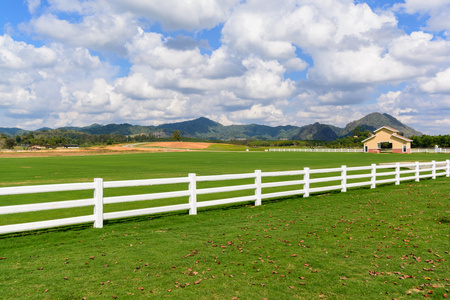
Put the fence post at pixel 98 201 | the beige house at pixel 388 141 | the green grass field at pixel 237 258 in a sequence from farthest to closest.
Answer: the beige house at pixel 388 141
the fence post at pixel 98 201
the green grass field at pixel 237 258

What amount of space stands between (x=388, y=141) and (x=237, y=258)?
89932 mm

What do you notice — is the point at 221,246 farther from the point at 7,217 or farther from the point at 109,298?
the point at 7,217

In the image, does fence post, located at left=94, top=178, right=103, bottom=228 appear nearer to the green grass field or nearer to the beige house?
the green grass field

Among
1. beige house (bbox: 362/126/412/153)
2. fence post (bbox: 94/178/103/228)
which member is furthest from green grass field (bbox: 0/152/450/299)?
beige house (bbox: 362/126/412/153)

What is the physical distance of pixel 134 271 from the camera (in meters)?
5.94

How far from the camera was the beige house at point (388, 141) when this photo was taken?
82.3 m

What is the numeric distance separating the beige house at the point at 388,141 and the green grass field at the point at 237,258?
266 ft

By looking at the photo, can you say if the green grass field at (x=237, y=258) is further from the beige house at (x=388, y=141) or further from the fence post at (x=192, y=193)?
the beige house at (x=388, y=141)

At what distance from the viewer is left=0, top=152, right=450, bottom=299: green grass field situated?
5.20m

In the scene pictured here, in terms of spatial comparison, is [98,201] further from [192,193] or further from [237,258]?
[237,258]

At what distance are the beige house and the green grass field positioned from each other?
3191 inches

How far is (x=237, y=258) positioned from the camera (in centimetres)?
671

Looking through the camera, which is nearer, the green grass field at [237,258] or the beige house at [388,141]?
the green grass field at [237,258]

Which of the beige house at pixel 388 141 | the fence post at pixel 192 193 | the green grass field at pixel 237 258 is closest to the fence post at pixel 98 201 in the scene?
the green grass field at pixel 237 258
